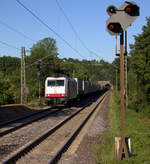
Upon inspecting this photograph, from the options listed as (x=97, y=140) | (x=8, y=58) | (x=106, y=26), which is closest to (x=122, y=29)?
(x=106, y=26)

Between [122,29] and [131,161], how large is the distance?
3.30 meters

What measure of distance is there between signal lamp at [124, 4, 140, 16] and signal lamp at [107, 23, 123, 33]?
41cm

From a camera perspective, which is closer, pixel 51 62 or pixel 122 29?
pixel 122 29

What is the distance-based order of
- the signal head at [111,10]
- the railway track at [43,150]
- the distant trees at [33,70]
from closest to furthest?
the signal head at [111,10] < the railway track at [43,150] < the distant trees at [33,70]

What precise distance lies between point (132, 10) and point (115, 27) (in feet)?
1.90

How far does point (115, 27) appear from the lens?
677 centimetres

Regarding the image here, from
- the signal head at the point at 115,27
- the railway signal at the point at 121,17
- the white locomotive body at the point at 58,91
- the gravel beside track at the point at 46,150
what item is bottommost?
the gravel beside track at the point at 46,150

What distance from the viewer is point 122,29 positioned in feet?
22.1

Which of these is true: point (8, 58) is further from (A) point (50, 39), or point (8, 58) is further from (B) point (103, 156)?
(B) point (103, 156)

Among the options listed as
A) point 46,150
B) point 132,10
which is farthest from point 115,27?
point 46,150

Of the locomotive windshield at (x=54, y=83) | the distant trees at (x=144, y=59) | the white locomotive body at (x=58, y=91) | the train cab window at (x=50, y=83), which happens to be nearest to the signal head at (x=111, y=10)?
the distant trees at (x=144, y=59)

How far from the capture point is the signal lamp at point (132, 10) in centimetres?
654

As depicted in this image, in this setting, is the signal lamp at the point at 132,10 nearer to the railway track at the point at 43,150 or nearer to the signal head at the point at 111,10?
the signal head at the point at 111,10

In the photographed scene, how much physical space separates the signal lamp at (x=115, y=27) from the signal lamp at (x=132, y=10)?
408 mm
